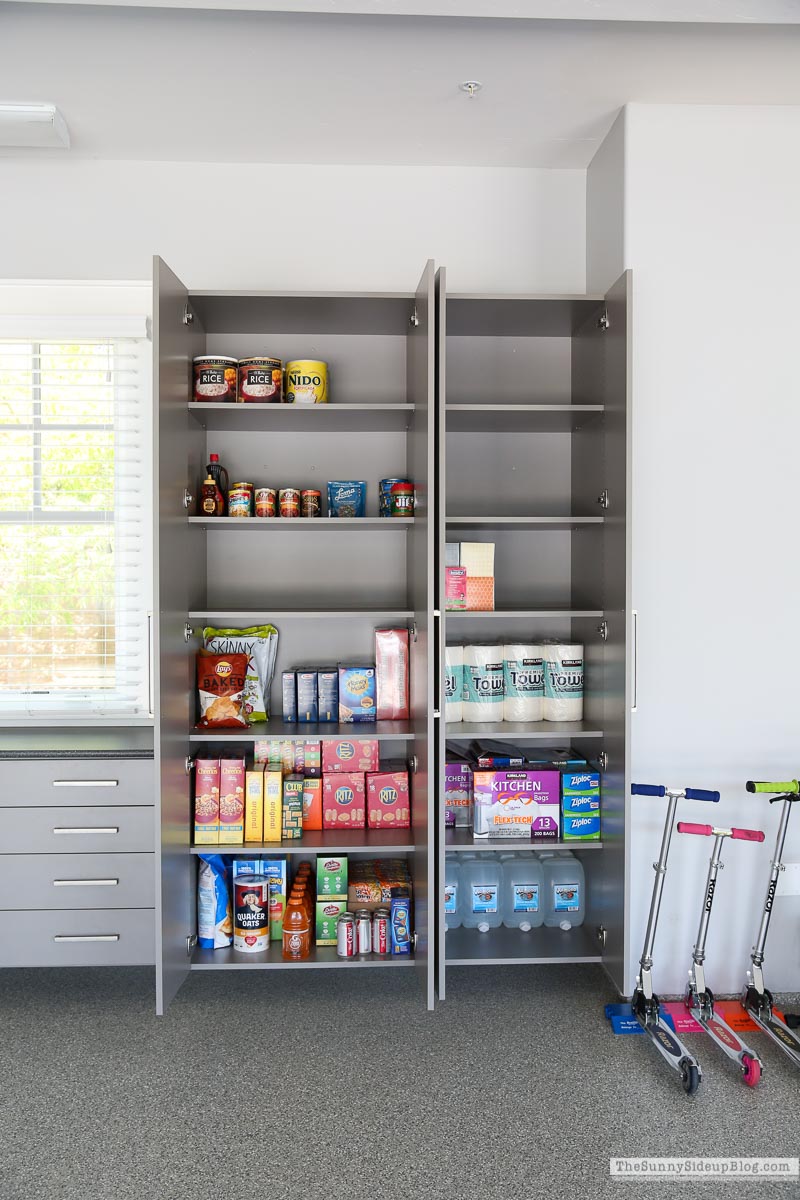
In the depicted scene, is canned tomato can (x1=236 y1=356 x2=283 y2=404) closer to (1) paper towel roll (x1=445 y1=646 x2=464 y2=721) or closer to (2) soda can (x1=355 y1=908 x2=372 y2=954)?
(1) paper towel roll (x1=445 y1=646 x2=464 y2=721)

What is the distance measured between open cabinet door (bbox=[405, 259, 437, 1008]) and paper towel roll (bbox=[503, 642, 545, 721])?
319 millimetres

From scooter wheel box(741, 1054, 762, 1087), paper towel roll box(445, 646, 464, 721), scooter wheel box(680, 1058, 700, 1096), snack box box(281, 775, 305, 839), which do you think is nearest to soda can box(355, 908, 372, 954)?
snack box box(281, 775, 305, 839)

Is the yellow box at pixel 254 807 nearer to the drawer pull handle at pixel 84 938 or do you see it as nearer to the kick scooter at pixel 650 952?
the drawer pull handle at pixel 84 938

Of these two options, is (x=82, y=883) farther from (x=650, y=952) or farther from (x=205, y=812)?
(x=650, y=952)

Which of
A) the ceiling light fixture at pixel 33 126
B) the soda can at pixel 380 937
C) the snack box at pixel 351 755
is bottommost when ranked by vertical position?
the soda can at pixel 380 937

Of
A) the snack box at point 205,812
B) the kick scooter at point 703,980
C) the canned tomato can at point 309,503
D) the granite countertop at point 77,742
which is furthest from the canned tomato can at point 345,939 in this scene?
the canned tomato can at point 309,503

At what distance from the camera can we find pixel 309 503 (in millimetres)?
2809

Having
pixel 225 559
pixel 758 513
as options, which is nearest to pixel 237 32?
pixel 225 559

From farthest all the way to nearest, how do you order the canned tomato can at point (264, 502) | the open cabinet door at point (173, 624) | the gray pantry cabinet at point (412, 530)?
the canned tomato can at point (264, 502) < the gray pantry cabinet at point (412, 530) < the open cabinet door at point (173, 624)

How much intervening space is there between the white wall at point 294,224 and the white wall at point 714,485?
474mm

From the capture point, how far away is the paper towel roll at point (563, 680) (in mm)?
2793

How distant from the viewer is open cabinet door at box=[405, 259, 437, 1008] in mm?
2512

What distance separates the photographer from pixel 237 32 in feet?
7.59

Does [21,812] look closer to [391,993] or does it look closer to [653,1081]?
[391,993]
